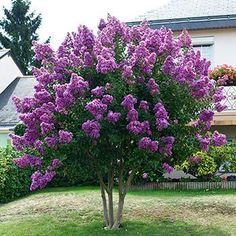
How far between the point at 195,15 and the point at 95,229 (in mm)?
11782

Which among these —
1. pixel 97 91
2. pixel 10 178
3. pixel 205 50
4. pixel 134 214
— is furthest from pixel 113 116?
pixel 205 50

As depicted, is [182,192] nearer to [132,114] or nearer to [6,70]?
[132,114]

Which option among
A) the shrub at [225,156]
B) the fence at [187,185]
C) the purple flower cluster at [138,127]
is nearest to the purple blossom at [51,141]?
the purple flower cluster at [138,127]

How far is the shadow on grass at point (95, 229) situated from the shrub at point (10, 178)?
13.9 feet

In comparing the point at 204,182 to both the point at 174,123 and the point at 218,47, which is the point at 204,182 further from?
the point at 174,123

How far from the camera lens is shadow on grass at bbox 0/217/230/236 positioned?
374 inches

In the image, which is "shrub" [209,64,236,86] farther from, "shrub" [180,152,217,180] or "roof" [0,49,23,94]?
"roof" [0,49,23,94]

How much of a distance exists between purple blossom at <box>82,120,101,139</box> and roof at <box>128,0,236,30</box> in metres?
10.6

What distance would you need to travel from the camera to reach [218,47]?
62.5ft

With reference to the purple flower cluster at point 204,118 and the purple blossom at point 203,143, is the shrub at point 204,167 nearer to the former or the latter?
the purple blossom at point 203,143

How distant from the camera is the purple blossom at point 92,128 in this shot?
28.1 feet

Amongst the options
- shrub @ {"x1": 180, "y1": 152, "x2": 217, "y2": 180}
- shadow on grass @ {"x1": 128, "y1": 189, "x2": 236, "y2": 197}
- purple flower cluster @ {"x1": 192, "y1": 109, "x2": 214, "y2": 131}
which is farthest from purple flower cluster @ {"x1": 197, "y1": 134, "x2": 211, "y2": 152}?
shrub @ {"x1": 180, "y1": 152, "x2": 217, "y2": 180}

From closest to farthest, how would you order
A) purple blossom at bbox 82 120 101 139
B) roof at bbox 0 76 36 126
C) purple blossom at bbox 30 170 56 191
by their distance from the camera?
purple blossom at bbox 82 120 101 139, purple blossom at bbox 30 170 56 191, roof at bbox 0 76 36 126

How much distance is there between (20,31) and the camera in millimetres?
46719
